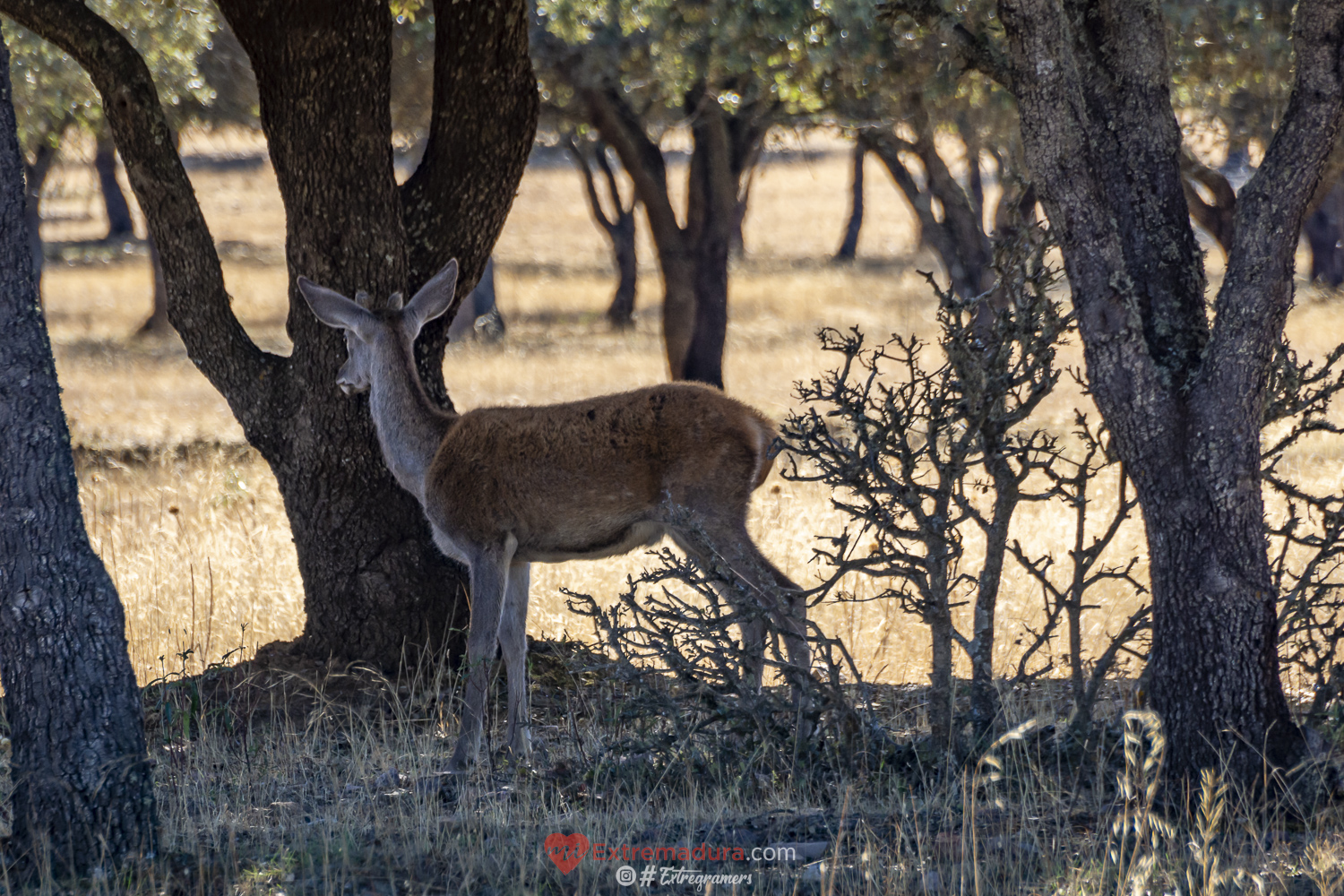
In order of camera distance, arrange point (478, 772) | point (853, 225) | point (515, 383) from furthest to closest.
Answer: point (853, 225), point (515, 383), point (478, 772)

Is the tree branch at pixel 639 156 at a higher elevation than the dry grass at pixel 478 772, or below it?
higher

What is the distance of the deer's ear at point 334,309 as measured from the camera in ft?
21.5

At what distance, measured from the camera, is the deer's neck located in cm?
673

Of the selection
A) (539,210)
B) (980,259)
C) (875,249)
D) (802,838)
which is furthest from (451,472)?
(539,210)

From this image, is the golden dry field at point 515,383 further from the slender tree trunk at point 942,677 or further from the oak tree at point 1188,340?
the oak tree at point 1188,340

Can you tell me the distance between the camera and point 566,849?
4.44 metres

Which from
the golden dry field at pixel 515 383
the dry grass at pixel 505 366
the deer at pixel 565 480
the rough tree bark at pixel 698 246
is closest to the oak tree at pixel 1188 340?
the golden dry field at pixel 515 383

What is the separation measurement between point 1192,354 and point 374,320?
3.68 metres

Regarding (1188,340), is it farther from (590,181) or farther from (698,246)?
(590,181)

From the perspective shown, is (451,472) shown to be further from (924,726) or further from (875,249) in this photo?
(875,249)

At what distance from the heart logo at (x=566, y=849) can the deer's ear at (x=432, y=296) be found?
301 centimetres

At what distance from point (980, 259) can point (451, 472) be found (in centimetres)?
971

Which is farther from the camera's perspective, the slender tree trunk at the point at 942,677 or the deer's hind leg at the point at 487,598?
the deer's hind leg at the point at 487,598

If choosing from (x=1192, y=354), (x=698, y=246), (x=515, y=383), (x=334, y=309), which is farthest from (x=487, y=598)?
(x=515, y=383)
